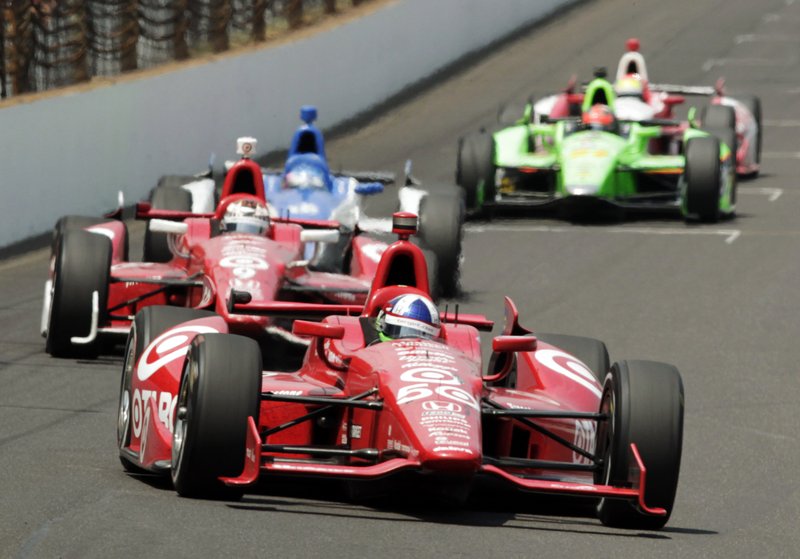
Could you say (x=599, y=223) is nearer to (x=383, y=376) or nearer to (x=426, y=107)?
(x=426, y=107)

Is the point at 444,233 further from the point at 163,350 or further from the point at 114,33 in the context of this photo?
the point at 114,33

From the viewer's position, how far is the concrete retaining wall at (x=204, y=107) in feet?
65.4

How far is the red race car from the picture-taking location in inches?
500

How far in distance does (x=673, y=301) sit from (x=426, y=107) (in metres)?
15.2

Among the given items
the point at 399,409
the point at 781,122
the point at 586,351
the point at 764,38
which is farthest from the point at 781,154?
the point at 399,409

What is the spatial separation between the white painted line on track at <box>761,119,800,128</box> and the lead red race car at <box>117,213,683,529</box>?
22.3 meters

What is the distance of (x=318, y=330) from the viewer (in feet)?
29.5

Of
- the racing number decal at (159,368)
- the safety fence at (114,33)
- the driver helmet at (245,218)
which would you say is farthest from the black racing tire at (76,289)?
the safety fence at (114,33)

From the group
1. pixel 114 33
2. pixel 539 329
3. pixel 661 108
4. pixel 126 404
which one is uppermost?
pixel 114 33

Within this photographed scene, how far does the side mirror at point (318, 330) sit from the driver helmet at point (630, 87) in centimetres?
1587

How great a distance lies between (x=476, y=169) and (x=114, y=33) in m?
5.74

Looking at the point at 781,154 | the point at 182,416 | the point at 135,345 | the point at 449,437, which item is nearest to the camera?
the point at 449,437

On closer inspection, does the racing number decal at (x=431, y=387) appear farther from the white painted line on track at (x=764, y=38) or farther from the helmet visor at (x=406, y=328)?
the white painted line on track at (x=764, y=38)

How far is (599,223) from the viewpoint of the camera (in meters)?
21.9
